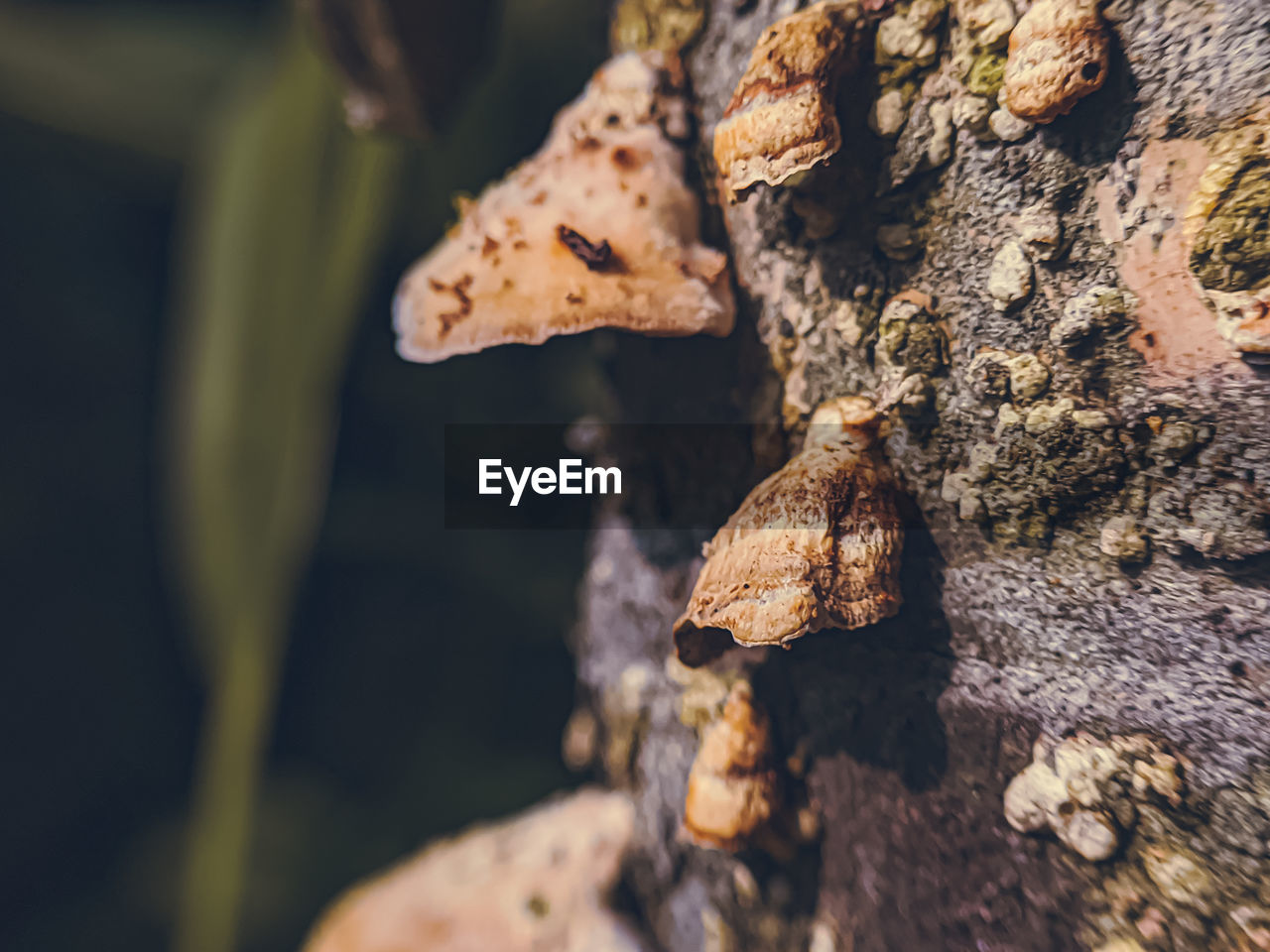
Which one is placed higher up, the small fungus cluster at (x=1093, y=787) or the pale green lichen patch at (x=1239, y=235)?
the pale green lichen patch at (x=1239, y=235)

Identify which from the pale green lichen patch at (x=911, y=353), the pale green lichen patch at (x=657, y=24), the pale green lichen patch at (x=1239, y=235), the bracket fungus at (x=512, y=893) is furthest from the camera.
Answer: the bracket fungus at (x=512, y=893)

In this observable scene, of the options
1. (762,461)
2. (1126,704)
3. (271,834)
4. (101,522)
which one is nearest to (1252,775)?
(1126,704)

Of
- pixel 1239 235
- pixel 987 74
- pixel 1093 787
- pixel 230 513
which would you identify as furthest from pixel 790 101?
pixel 230 513

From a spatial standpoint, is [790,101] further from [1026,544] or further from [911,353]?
[1026,544]

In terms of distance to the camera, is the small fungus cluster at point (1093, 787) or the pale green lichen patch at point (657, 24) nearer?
the small fungus cluster at point (1093, 787)

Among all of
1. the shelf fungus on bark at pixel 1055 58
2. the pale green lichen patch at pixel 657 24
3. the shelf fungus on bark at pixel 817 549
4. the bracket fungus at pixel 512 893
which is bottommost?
the bracket fungus at pixel 512 893

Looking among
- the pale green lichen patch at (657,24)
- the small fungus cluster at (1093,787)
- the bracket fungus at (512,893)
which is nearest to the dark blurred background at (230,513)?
the bracket fungus at (512,893)

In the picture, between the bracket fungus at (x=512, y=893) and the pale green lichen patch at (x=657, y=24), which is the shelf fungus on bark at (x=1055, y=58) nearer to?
the pale green lichen patch at (x=657, y=24)
